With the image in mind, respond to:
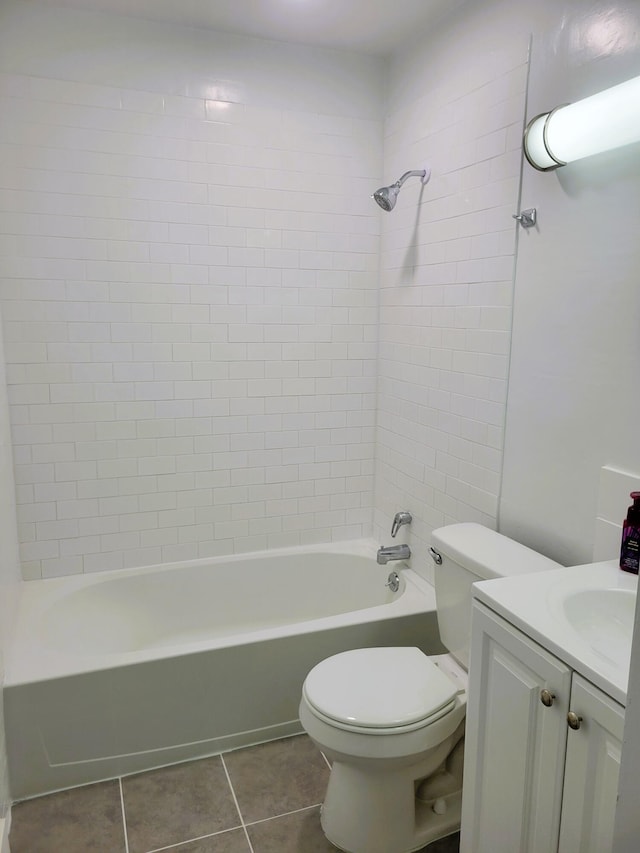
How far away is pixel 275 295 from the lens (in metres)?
2.74

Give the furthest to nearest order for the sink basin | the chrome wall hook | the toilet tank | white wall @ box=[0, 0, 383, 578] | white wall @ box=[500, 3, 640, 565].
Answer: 1. white wall @ box=[0, 0, 383, 578]
2. the chrome wall hook
3. the toilet tank
4. white wall @ box=[500, 3, 640, 565]
5. the sink basin

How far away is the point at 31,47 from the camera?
2287 millimetres

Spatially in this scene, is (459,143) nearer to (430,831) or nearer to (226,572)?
(226,572)

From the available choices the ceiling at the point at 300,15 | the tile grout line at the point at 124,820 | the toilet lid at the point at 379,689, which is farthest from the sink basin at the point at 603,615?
the ceiling at the point at 300,15

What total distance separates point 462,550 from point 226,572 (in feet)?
4.31

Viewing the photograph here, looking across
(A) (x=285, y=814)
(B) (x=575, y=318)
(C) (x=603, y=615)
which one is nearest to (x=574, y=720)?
(C) (x=603, y=615)

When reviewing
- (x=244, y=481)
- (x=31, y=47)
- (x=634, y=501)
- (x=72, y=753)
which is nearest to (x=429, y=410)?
(x=244, y=481)

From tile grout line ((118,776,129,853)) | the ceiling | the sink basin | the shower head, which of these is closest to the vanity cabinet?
the sink basin

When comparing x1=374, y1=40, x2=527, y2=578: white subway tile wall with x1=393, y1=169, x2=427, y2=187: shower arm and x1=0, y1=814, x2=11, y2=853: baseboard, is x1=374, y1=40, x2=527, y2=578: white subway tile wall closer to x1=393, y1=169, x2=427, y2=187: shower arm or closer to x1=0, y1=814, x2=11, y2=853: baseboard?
x1=393, y1=169, x2=427, y2=187: shower arm

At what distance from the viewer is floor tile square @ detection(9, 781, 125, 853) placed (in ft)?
5.94

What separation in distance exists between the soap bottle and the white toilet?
1.00 ft

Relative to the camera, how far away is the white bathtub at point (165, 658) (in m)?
2.00

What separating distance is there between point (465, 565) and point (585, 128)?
124 cm

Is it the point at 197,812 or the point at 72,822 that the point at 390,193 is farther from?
the point at 72,822
